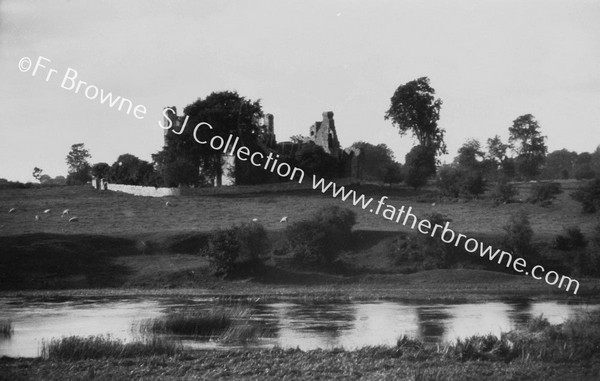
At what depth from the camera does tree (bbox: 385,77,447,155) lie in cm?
8881

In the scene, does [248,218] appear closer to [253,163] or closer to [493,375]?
[253,163]

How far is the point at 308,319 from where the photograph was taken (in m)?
34.2

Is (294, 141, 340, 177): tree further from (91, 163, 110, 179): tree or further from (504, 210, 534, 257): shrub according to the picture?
(504, 210, 534, 257): shrub

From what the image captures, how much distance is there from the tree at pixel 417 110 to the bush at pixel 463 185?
16261 millimetres

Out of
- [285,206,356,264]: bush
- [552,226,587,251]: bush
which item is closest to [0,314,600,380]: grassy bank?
[285,206,356,264]: bush

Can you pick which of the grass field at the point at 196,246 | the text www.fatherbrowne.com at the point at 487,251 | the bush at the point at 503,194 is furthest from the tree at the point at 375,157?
the text www.fatherbrowne.com at the point at 487,251

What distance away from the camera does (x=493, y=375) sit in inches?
807

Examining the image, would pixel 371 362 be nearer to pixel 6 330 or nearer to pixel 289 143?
pixel 6 330

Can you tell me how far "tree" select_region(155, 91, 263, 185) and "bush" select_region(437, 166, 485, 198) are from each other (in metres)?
15.9

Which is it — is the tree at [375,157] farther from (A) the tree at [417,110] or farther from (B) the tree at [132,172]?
(B) the tree at [132,172]

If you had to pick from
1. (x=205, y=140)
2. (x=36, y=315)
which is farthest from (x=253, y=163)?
(x=36, y=315)

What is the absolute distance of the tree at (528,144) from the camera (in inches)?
3952

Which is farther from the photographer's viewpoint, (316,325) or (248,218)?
(248,218)

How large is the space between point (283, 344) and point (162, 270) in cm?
2257
